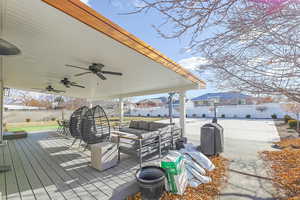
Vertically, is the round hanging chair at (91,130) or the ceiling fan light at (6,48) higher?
the ceiling fan light at (6,48)

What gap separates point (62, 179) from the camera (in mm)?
2758

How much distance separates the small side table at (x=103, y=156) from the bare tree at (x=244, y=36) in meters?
2.66

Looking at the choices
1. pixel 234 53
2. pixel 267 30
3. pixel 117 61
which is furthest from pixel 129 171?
pixel 267 30

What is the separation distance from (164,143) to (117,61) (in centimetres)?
268

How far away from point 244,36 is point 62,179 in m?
3.99

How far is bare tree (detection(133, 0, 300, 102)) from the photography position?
137 centimetres

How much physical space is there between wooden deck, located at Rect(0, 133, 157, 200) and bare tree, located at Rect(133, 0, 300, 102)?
265cm

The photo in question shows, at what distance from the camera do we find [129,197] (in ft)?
7.68

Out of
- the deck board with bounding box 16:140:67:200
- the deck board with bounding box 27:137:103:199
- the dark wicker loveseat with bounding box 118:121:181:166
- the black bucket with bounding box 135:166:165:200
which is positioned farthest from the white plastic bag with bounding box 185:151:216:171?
the deck board with bounding box 16:140:67:200

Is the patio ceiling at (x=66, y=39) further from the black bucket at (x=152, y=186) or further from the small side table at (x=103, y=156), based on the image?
the black bucket at (x=152, y=186)

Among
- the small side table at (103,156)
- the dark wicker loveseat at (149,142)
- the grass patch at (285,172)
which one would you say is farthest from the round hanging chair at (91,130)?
the grass patch at (285,172)

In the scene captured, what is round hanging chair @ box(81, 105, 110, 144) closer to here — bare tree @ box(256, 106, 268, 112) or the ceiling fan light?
the ceiling fan light

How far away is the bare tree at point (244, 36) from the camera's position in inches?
53.8

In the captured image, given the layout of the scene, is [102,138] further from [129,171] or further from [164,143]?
[164,143]
